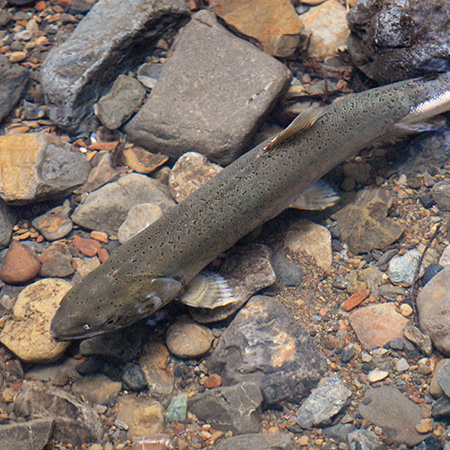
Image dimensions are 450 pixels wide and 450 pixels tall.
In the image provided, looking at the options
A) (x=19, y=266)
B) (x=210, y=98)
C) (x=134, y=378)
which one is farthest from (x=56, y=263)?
(x=210, y=98)

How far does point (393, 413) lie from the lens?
14.0 feet

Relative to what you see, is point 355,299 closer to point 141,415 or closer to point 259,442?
point 259,442

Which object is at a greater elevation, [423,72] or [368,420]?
[423,72]

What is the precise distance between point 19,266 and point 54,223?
→ 0.70 meters

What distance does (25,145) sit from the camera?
5.77 m

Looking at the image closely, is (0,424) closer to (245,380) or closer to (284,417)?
(245,380)

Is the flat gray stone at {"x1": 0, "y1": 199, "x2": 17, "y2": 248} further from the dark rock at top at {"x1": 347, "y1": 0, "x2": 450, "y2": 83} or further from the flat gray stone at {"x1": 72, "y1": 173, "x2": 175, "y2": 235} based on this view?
the dark rock at top at {"x1": 347, "y1": 0, "x2": 450, "y2": 83}

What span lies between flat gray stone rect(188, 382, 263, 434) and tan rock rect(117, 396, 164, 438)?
35cm

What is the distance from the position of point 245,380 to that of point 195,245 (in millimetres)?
1402

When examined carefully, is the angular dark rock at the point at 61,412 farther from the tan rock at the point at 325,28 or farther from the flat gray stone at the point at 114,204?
the tan rock at the point at 325,28

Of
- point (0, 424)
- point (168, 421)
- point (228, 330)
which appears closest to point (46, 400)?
point (0, 424)

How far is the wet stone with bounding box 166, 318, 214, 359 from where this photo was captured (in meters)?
4.82

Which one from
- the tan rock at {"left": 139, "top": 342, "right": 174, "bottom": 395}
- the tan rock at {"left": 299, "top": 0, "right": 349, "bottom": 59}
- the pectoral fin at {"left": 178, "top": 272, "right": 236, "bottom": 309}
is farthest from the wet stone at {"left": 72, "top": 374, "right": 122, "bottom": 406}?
the tan rock at {"left": 299, "top": 0, "right": 349, "bottom": 59}

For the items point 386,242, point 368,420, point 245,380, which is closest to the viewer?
point 368,420
